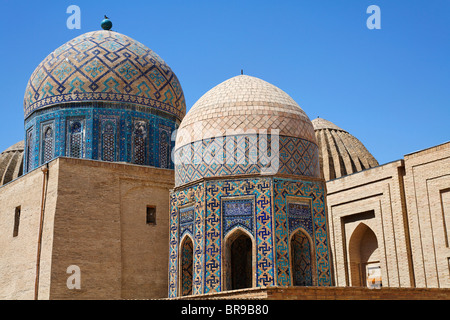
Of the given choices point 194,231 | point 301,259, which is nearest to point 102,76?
point 194,231

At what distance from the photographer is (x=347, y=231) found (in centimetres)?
1552

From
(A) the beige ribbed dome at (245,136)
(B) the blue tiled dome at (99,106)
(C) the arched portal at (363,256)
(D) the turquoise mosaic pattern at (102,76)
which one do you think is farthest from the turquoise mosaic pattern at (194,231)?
(C) the arched portal at (363,256)

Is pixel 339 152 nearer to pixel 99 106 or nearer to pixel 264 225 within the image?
pixel 99 106

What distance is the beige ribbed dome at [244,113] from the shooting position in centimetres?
1066

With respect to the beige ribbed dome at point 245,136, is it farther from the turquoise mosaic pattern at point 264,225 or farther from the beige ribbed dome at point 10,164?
the beige ribbed dome at point 10,164

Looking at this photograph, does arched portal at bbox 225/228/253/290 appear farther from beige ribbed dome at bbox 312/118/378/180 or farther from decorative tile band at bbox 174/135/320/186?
beige ribbed dome at bbox 312/118/378/180

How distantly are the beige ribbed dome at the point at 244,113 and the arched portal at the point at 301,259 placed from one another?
5.96ft

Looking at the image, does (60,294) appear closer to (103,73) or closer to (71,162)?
(71,162)

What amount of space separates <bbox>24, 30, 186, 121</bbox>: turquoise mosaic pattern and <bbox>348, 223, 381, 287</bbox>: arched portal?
5350 mm

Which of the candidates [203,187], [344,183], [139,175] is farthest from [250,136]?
[344,183]

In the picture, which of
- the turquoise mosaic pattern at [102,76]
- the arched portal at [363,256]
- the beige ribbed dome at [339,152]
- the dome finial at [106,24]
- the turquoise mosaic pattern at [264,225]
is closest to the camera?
the turquoise mosaic pattern at [264,225]

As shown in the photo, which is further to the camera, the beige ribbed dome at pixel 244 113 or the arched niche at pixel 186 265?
the beige ribbed dome at pixel 244 113

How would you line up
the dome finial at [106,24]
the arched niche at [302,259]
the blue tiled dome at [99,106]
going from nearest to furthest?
the arched niche at [302,259] → the blue tiled dome at [99,106] → the dome finial at [106,24]
